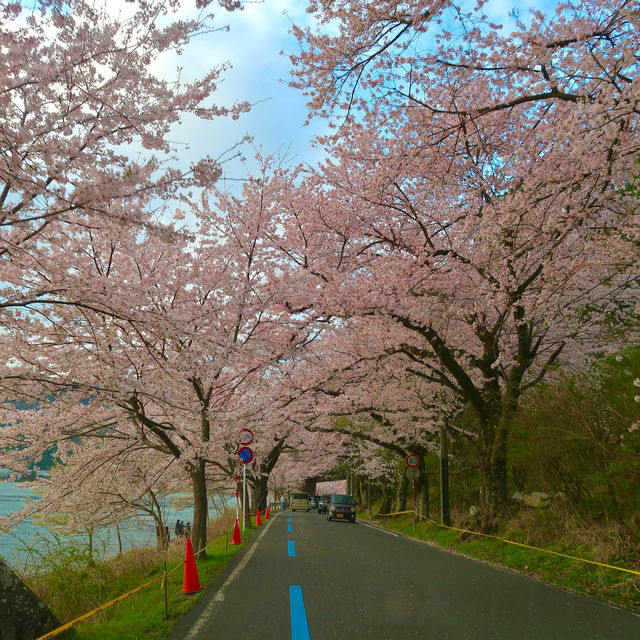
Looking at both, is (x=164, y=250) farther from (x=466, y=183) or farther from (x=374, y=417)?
(x=374, y=417)

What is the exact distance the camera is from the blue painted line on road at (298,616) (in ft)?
16.6

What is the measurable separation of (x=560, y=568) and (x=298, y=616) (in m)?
5.57

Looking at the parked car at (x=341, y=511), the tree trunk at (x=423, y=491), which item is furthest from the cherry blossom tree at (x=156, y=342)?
the parked car at (x=341, y=511)

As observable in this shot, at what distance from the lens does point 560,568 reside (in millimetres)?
8852

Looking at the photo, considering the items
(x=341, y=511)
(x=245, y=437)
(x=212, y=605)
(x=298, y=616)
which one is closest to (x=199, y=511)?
(x=245, y=437)

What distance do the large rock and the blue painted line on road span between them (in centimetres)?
252

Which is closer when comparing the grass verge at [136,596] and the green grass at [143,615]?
the green grass at [143,615]

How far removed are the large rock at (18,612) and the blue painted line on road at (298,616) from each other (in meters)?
2.52

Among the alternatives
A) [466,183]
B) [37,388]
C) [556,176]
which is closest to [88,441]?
[37,388]

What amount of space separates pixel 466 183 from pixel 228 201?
672 centimetres

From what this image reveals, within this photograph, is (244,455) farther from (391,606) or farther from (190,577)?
(391,606)

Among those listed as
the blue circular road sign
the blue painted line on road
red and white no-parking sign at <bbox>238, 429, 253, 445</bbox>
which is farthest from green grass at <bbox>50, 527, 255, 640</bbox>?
red and white no-parking sign at <bbox>238, 429, 253, 445</bbox>

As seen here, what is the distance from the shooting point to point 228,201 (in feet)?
46.3

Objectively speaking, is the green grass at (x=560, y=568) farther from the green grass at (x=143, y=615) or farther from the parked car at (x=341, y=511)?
the parked car at (x=341, y=511)
